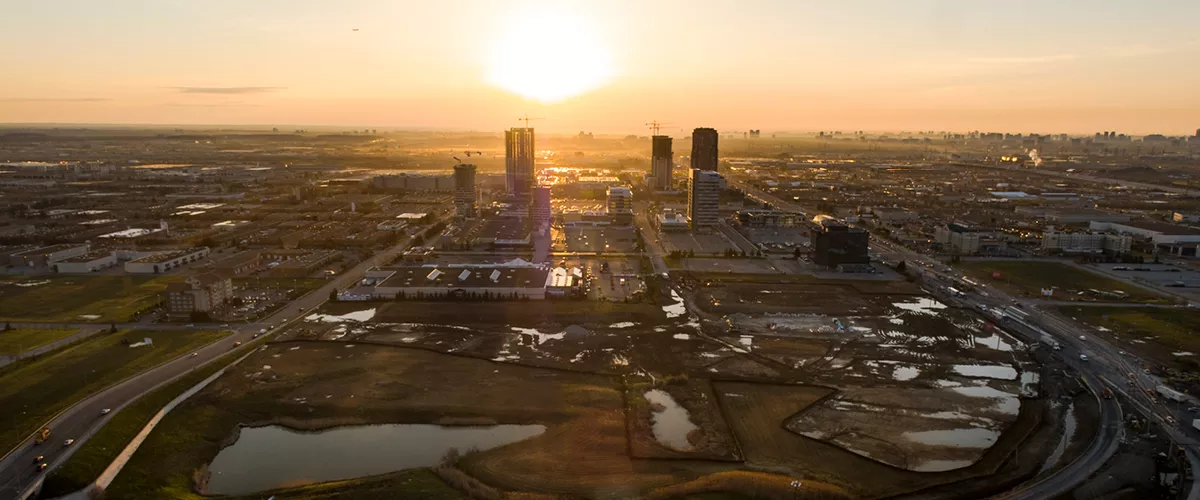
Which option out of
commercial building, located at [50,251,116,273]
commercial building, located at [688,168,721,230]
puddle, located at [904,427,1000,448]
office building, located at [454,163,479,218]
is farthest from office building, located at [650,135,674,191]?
puddle, located at [904,427,1000,448]

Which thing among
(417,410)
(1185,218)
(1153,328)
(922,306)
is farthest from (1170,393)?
(1185,218)

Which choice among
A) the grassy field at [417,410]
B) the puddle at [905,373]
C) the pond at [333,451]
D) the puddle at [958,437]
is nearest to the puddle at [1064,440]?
the puddle at [958,437]

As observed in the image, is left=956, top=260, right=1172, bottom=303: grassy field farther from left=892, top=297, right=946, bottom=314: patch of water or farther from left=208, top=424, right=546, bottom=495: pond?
left=208, top=424, right=546, bottom=495: pond

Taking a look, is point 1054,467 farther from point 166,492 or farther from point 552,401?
point 166,492

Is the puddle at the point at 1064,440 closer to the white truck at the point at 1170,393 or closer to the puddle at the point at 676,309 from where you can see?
the white truck at the point at 1170,393

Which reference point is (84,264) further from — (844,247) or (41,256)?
(844,247)
